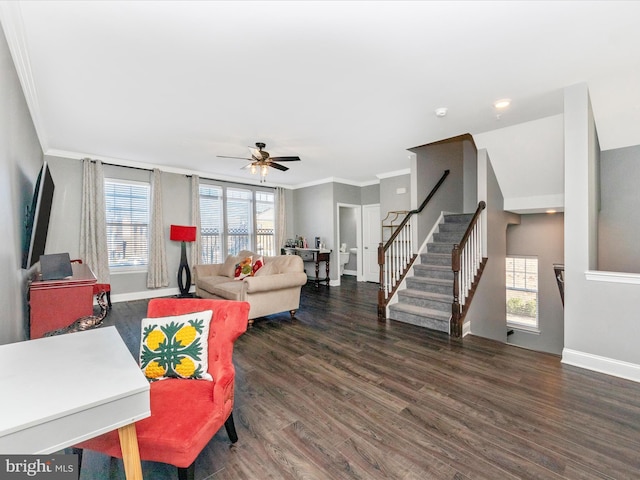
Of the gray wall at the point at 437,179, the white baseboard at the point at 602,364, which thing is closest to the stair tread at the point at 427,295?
the gray wall at the point at 437,179

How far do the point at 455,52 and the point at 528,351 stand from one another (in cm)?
308

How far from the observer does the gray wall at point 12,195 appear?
1915mm

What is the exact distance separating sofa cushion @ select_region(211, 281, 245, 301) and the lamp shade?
5.77 feet

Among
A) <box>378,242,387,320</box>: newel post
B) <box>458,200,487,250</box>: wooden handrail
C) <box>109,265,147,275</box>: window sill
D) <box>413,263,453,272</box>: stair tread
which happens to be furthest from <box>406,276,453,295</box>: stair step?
<box>109,265,147,275</box>: window sill

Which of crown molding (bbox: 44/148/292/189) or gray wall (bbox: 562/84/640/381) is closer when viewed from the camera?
gray wall (bbox: 562/84/640/381)

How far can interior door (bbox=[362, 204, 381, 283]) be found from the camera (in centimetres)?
746

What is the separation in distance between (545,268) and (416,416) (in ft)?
16.4

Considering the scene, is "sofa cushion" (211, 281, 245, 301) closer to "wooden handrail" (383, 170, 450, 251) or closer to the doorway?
"wooden handrail" (383, 170, 450, 251)

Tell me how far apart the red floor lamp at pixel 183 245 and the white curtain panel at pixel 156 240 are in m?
0.27

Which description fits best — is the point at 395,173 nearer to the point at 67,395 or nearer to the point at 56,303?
the point at 56,303

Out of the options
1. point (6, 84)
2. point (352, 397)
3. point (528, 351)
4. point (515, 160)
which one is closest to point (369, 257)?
point (515, 160)

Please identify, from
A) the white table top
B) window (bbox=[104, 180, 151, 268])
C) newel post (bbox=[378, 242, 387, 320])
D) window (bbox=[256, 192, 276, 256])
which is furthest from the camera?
window (bbox=[256, 192, 276, 256])

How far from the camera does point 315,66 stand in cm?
250

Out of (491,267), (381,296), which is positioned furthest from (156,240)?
(491,267)
